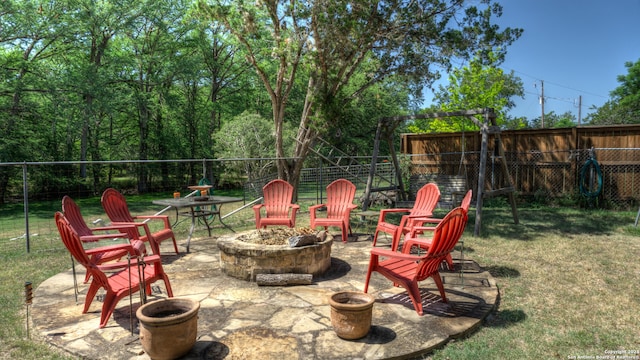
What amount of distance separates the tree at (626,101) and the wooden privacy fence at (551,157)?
847 inches

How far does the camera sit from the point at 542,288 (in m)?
3.98

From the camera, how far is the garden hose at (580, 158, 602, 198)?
8.66m

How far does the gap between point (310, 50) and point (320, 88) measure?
873 millimetres

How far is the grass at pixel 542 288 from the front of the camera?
2771 mm

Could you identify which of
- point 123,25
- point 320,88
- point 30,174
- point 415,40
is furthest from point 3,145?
point 415,40

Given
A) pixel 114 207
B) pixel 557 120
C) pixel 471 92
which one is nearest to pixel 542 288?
pixel 114 207

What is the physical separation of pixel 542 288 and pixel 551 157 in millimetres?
6870

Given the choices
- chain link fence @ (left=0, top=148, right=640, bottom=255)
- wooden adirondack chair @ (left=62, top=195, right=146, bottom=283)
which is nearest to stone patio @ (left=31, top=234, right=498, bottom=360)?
wooden adirondack chair @ (left=62, top=195, right=146, bottom=283)

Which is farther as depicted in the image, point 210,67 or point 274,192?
point 210,67

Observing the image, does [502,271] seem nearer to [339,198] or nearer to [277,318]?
[339,198]

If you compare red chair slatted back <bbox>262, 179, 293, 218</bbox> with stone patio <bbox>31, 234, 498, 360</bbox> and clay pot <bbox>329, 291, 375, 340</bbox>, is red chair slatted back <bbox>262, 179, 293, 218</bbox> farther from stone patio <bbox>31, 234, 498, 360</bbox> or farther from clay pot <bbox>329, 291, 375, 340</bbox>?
clay pot <bbox>329, 291, 375, 340</bbox>

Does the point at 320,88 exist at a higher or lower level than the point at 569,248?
higher

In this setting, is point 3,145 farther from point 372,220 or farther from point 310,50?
point 372,220

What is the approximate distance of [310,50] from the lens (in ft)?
25.0
